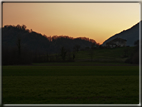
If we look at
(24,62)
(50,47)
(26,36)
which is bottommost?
(24,62)

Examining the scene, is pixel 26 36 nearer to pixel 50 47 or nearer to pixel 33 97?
pixel 50 47

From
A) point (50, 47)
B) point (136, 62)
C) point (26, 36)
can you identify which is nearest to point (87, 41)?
point (50, 47)

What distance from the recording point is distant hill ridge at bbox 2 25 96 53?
12231cm

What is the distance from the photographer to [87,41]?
405ft

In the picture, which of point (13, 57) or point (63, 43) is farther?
point (63, 43)

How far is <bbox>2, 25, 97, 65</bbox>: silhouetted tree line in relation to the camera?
280 feet

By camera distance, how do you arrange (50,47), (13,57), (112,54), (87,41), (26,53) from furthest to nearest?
1. (50,47)
2. (112,54)
3. (87,41)
4. (26,53)
5. (13,57)

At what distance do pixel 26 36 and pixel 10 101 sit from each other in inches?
6177

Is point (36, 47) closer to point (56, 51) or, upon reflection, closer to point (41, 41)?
point (41, 41)

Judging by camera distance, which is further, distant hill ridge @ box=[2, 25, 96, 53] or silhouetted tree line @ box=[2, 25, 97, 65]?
distant hill ridge @ box=[2, 25, 96, 53]

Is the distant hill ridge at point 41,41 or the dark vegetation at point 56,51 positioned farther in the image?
the distant hill ridge at point 41,41

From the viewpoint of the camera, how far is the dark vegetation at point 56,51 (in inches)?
3401

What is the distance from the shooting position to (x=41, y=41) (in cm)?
15100

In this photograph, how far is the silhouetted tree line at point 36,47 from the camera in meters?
85.3
